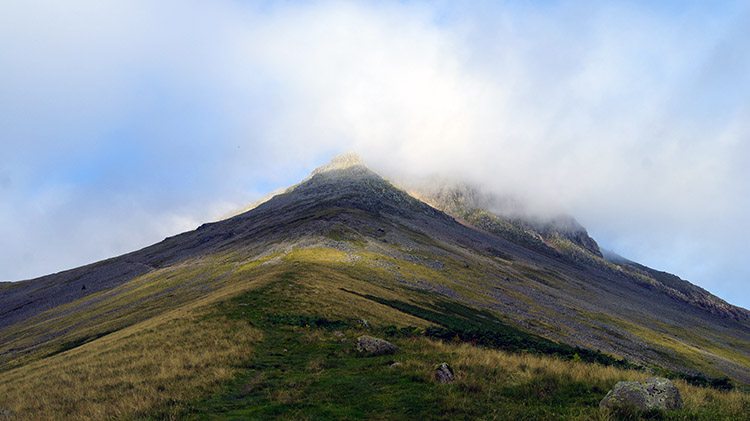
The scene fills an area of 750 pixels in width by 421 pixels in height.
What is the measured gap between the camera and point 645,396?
11.6m

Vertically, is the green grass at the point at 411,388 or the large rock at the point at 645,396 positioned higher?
the large rock at the point at 645,396

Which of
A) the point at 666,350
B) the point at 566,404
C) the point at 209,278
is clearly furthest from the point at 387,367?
the point at 666,350

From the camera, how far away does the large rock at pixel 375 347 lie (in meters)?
23.2

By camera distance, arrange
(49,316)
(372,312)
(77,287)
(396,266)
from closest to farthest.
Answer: (372,312) < (49,316) < (396,266) < (77,287)

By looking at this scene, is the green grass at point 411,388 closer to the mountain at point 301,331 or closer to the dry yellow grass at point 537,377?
the dry yellow grass at point 537,377

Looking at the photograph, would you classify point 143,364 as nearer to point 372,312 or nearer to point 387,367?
point 387,367

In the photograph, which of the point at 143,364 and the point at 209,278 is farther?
the point at 209,278

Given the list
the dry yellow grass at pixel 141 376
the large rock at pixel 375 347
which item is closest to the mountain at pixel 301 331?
the dry yellow grass at pixel 141 376

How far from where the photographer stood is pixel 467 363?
18.3 meters

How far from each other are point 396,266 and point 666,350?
73.2m

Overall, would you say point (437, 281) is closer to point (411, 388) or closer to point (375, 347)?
point (375, 347)

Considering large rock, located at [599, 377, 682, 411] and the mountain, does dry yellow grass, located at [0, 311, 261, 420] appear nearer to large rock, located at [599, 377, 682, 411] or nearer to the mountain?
the mountain

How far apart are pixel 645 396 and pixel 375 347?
15.4m

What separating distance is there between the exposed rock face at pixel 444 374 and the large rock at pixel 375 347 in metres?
7.04
